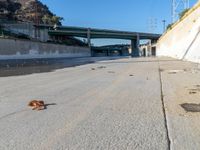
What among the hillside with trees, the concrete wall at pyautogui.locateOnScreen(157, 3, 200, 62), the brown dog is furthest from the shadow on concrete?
the hillside with trees

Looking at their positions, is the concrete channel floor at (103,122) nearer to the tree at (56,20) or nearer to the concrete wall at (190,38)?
the concrete wall at (190,38)

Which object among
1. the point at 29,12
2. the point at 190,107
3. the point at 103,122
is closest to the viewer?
the point at 103,122

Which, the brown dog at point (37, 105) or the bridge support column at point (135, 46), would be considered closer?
the brown dog at point (37, 105)

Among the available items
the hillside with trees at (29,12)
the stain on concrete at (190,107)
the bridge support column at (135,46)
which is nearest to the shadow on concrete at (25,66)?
the stain on concrete at (190,107)

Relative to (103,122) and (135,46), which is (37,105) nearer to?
(103,122)

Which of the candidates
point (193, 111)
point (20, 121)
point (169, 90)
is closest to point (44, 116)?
point (20, 121)

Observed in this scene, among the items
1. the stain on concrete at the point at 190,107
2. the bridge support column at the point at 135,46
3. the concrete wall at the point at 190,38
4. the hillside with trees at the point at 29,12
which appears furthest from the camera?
the bridge support column at the point at 135,46

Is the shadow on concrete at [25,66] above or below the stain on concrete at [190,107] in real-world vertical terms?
above

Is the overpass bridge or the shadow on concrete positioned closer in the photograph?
the shadow on concrete

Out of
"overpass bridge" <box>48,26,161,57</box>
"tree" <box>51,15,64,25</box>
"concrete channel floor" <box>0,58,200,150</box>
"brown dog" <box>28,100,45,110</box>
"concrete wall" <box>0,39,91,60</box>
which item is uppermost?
"tree" <box>51,15,64,25</box>

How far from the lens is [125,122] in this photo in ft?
23.9

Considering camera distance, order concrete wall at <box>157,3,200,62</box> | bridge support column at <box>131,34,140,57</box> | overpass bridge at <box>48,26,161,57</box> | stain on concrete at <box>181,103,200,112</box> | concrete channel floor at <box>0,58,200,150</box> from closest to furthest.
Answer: concrete channel floor at <box>0,58,200,150</box> < stain on concrete at <box>181,103,200,112</box> < concrete wall at <box>157,3,200,62</box> < overpass bridge at <box>48,26,161,57</box> < bridge support column at <box>131,34,140,57</box>

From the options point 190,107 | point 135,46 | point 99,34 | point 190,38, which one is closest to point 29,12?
point 99,34

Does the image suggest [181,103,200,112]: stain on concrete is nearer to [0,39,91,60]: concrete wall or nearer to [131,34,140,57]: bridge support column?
[0,39,91,60]: concrete wall
